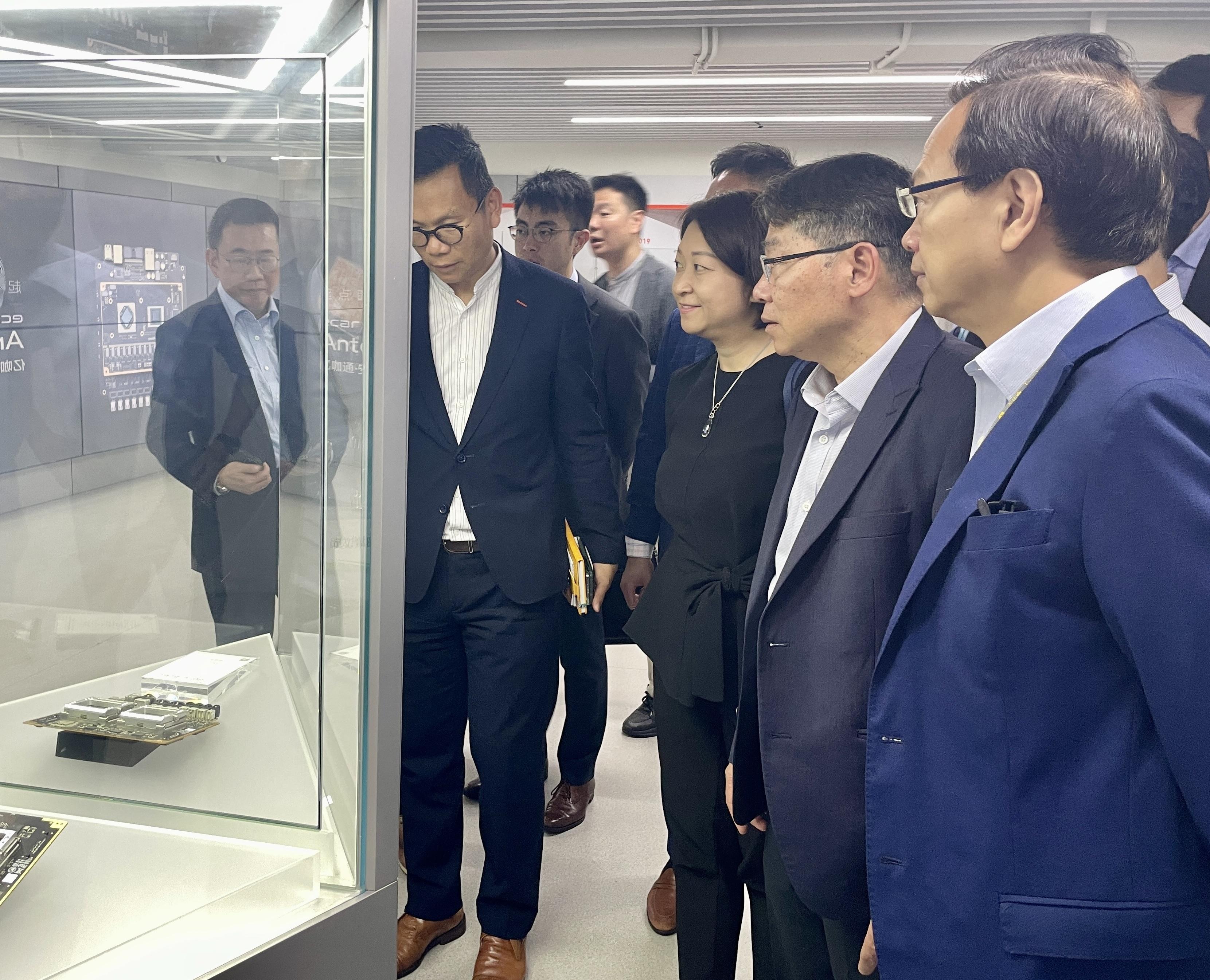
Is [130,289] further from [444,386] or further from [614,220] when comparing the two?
[614,220]

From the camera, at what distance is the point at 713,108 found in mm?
5754

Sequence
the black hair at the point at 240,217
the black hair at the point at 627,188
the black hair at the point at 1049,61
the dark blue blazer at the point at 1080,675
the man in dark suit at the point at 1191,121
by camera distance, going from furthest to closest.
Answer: the black hair at the point at 627,188
the man in dark suit at the point at 1191,121
the black hair at the point at 1049,61
the black hair at the point at 240,217
the dark blue blazer at the point at 1080,675

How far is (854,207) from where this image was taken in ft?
5.08

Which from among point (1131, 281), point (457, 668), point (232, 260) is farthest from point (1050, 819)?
point (457, 668)

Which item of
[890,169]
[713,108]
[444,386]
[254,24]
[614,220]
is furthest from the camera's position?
[713,108]

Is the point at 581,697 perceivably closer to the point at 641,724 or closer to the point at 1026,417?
the point at 641,724

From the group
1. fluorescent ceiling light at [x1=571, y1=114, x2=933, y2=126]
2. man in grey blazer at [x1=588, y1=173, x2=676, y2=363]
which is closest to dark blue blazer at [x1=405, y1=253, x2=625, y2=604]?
man in grey blazer at [x1=588, y1=173, x2=676, y2=363]

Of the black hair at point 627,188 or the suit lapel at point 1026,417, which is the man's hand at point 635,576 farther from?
the black hair at point 627,188

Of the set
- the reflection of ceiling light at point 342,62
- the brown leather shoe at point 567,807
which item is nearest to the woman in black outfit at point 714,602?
the brown leather shoe at point 567,807

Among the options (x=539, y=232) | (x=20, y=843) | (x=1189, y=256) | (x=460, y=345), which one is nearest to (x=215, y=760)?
(x=20, y=843)

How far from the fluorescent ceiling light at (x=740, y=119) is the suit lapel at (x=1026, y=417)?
17.3 feet

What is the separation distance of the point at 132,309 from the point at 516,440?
3.87 ft

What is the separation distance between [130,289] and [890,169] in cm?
120

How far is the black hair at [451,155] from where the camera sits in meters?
1.99
